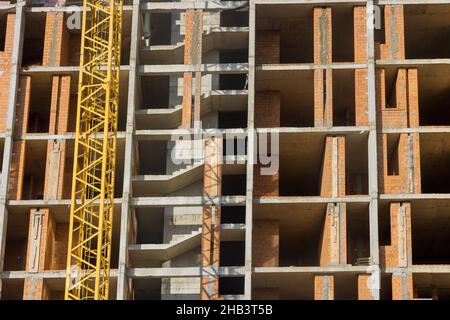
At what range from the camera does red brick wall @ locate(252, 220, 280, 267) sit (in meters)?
78.4

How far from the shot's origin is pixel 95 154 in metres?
79.6

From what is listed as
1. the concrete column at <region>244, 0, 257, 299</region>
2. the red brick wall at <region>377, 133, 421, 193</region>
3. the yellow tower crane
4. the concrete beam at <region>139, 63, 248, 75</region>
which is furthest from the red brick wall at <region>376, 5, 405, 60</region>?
the yellow tower crane

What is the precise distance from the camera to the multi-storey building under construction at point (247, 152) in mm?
77812

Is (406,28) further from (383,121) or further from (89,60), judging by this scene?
(89,60)

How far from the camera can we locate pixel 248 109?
80125 mm

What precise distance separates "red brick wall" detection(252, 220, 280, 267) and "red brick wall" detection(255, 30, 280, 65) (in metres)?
8.79

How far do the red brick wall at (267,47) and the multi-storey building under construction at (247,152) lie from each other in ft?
0.25

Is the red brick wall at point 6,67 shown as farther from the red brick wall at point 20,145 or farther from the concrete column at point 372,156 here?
the concrete column at point 372,156

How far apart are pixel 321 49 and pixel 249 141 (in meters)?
6.20

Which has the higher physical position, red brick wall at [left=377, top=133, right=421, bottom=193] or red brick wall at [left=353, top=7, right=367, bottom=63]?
red brick wall at [left=353, top=7, right=367, bottom=63]

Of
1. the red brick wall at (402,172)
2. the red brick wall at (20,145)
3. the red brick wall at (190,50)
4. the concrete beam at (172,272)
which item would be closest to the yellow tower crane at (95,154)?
the concrete beam at (172,272)

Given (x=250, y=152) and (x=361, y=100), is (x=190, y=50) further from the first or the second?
(x=361, y=100)

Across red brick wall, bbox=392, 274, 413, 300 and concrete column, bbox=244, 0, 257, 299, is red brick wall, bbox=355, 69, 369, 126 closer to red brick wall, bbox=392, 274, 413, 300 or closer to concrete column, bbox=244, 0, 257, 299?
concrete column, bbox=244, 0, 257, 299

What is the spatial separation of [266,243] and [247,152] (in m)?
4.68
